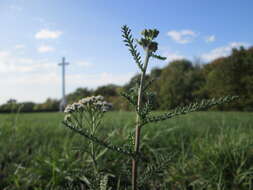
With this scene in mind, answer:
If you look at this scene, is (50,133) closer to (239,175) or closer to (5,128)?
(5,128)

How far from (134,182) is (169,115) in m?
0.27

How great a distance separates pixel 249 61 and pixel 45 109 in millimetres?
33624

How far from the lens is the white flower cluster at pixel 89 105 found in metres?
1.45

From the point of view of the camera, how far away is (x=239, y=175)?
89.0 inches

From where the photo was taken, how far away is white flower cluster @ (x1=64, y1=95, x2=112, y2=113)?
145 cm

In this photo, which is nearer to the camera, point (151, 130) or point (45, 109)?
point (151, 130)

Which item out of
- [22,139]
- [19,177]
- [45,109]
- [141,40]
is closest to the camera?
[141,40]

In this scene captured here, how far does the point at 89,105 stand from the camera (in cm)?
151

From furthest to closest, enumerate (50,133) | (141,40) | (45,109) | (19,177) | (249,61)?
(45,109), (249,61), (50,133), (19,177), (141,40)

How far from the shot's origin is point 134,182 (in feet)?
2.64

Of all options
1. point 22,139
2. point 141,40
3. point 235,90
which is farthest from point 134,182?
point 235,90

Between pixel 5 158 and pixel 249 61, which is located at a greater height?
Answer: pixel 249 61

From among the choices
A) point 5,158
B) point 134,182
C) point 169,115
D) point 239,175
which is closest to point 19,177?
point 5,158

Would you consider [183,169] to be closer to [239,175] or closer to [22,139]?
[239,175]
